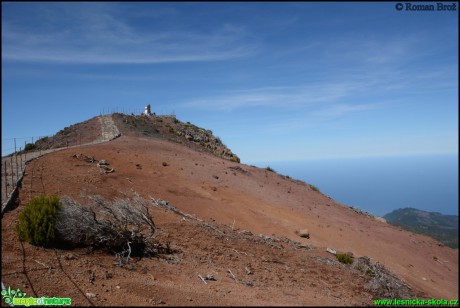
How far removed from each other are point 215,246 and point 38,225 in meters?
6.03

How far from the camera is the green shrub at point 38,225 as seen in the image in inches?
381

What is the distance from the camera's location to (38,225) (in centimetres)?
979

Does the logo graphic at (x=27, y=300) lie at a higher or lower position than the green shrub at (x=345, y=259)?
higher

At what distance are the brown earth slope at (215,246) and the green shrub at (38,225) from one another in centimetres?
27

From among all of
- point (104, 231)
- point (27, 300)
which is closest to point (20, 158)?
point (104, 231)

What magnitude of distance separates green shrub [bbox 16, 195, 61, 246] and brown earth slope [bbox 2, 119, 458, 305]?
271 millimetres

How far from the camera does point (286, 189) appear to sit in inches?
1221

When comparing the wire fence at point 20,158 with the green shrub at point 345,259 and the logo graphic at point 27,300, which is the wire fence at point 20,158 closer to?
the logo graphic at point 27,300

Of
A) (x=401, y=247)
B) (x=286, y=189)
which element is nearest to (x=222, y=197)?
(x=286, y=189)

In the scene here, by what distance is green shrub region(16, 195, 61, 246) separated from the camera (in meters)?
9.67

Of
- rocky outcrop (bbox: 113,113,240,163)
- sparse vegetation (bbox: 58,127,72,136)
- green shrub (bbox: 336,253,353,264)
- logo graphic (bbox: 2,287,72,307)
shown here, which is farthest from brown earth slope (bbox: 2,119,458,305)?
sparse vegetation (bbox: 58,127,72,136)

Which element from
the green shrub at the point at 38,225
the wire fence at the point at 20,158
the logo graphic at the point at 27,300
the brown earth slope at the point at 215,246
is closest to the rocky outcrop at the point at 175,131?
the wire fence at the point at 20,158

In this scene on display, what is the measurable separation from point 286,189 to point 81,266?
78.4ft

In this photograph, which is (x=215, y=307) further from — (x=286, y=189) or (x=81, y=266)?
(x=286, y=189)
